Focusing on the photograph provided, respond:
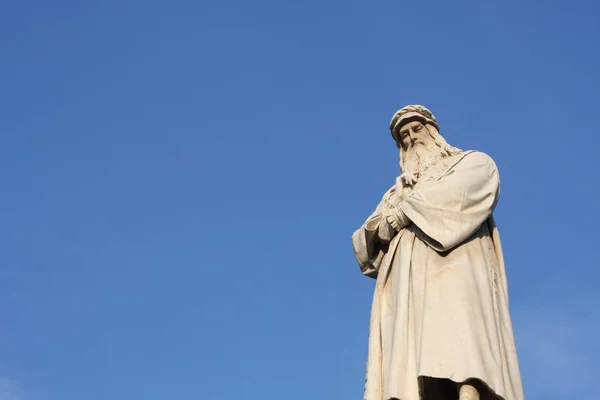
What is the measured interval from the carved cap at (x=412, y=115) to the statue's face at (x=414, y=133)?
65 millimetres

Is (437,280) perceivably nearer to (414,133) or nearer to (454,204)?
(454,204)

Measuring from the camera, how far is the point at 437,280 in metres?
13.0

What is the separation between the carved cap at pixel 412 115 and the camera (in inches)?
591

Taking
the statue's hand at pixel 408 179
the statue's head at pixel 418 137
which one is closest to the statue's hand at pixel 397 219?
the statue's hand at pixel 408 179

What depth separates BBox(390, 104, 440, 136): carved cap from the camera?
1502cm

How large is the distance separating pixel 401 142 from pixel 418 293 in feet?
10.1

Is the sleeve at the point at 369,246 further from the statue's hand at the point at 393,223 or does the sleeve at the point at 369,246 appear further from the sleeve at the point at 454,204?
the sleeve at the point at 454,204

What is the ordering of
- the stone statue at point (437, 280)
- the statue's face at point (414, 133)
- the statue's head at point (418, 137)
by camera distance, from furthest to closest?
the statue's face at point (414, 133)
the statue's head at point (418, 137)
the stone statue at point (437, 280)

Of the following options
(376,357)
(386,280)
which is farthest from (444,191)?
(376,357)

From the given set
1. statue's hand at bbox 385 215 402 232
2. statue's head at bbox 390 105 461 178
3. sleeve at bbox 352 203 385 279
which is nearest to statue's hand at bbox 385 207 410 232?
statue's hand at bbox 385 215 402 232

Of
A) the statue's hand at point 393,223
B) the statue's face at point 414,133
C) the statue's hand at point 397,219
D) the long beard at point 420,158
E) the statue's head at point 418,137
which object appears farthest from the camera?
the statue's face at point 414,133

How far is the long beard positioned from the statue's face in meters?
0.06

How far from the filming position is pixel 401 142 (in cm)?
1534

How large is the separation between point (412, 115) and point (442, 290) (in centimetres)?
315
